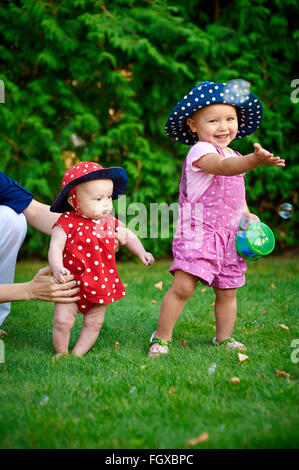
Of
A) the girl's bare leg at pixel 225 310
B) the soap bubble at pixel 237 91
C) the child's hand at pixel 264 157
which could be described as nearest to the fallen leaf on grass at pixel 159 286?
the girl's bare leg at pixel 225 310

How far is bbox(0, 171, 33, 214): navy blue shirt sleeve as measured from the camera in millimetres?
3047

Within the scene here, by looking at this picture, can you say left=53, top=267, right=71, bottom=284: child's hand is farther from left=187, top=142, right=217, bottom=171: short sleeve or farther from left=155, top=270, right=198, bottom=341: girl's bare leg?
left=187, top=142, right=217, bottom=171: short sleeve

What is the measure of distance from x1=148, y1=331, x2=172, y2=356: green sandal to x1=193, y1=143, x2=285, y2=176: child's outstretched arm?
40.4 inches

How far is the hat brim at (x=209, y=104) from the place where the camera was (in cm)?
278

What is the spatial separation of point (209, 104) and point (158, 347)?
1436mm

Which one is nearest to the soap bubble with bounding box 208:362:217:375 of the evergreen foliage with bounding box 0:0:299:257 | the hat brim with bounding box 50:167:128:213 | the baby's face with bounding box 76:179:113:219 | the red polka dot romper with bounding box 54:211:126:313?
the red polka dot romper with bounding box 54:211:126:313

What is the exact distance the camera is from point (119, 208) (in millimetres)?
5820

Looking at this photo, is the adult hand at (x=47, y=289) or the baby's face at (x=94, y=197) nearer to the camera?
the adult hand at (x=47, y=289)

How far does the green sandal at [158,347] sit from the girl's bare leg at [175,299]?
0.09 feet

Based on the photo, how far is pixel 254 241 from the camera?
2791 mm

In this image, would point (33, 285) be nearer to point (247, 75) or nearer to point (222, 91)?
point (222, 91)

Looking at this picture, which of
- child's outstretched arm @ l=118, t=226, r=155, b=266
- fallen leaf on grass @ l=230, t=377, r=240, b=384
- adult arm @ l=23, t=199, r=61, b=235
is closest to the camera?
fallen leaf on grass @ l=230, t=377, r=240, b=384

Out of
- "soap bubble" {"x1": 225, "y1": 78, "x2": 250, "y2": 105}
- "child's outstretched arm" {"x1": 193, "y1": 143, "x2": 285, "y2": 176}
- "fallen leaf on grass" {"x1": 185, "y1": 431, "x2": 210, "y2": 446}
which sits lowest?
"fallen leaf on grass" {"x1": 185, "y1": 431, "x2": 210, "y2": 446}

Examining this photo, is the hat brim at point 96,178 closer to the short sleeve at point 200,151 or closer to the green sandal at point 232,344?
the short sleeve at point 200,151
